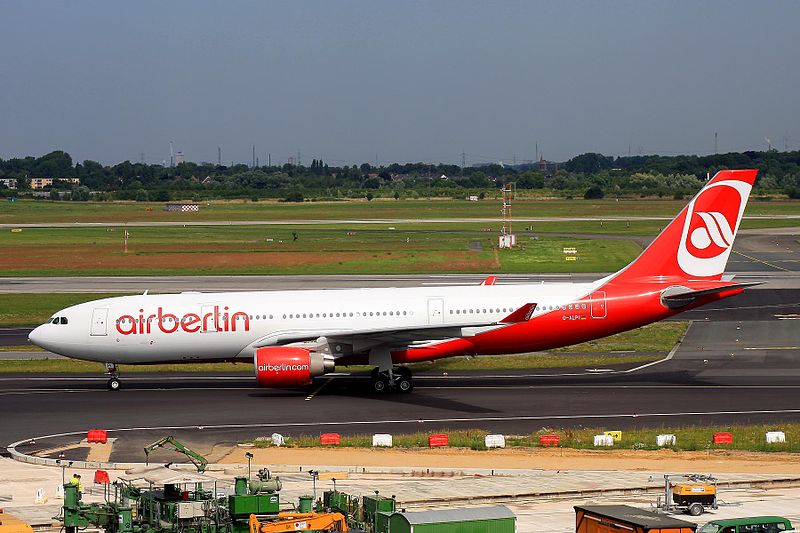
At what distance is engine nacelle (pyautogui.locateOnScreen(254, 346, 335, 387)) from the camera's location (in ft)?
146

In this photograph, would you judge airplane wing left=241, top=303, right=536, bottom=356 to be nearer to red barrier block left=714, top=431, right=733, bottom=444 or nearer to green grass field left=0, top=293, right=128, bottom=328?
red barrier block left=714, top=431, right=733, bottom=444

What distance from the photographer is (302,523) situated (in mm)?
23219

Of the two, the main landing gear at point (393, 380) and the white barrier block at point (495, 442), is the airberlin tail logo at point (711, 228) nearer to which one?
the main landing gear at point (393, 380)

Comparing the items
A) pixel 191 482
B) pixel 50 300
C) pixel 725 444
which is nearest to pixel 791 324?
pixel 725 444

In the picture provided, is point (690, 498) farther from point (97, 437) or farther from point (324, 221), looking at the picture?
point (324, 221)

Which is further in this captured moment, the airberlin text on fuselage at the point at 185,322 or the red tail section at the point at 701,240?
the red tail section at the point at 701,240

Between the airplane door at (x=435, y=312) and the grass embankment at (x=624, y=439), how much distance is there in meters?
9.01

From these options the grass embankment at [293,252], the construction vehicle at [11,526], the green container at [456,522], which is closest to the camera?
the green container at [456,522]

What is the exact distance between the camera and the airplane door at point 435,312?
155 feet

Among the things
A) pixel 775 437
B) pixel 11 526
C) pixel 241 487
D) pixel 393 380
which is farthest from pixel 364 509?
pixel 393 380

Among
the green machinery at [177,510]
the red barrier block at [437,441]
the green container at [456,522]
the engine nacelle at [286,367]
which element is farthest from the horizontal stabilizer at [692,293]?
the green container at [456,522]

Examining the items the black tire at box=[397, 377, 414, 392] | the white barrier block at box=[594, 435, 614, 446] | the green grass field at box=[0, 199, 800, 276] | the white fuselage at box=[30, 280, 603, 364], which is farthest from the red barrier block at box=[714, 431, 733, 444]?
the green grass field at box=[0, 199, 800, 276]

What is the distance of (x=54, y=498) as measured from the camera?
2986 centimetres

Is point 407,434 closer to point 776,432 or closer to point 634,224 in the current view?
point 776,432
